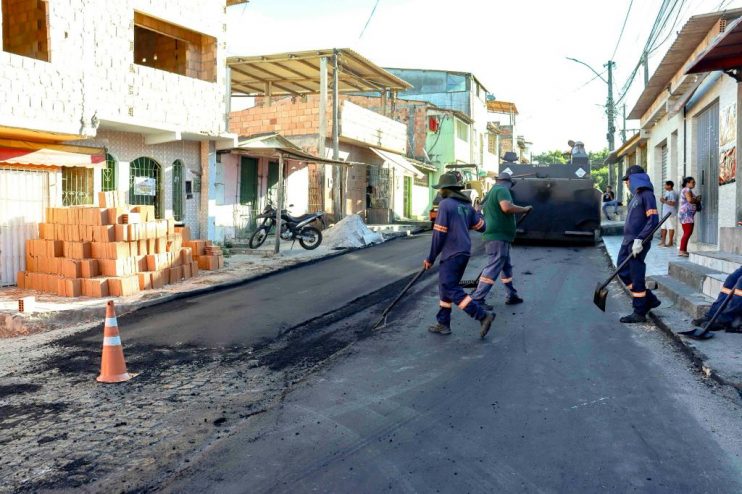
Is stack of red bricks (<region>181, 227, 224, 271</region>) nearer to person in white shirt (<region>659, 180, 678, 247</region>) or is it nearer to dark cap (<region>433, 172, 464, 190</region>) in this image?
dark cap (<region>433, 172, 464, 190</region>)

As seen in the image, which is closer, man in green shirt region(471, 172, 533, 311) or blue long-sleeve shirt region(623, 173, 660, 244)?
blue long-sleeve shirt region(623, 173, 660, 244)

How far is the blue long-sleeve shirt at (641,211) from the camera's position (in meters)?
6.73

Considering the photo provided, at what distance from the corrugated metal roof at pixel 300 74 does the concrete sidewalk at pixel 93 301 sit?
9.11 m

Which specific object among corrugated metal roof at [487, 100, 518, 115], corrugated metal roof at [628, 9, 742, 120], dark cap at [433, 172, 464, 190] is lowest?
dark cap at [433, 172, 464, 190]

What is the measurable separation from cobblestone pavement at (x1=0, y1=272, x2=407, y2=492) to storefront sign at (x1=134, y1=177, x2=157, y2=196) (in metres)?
7.13

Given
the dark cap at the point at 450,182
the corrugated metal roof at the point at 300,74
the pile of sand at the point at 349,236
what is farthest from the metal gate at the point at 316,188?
the dark cap at the point at 450,182

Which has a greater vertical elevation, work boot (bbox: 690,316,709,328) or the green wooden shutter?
the green wooden shutter

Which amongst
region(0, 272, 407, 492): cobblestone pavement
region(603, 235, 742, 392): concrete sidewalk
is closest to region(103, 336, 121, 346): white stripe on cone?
region(0, 272, 407, 492): cobblestone pavement

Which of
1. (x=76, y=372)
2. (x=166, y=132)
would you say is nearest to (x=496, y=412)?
(x=76, y=372)

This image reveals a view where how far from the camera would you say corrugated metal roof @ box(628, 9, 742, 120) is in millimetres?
10479

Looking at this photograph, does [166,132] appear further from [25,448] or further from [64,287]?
[25,448]

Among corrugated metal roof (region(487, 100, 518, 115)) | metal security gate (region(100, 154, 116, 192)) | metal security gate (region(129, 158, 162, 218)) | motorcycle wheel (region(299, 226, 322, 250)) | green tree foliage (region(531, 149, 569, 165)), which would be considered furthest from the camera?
green tree foliage (region(531, 149, 569, 165))

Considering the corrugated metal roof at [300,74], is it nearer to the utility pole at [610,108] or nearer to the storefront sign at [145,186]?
the storefront sign at [145,186]

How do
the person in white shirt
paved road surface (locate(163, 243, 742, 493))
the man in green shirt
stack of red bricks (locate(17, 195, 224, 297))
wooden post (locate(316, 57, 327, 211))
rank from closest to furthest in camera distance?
paved road surface (locate(163, 243, 742, 493)) → the man in green shirt → stack of red bricks (locate(17, 195, 224, 297)) → the person in white shirt → wooden post (locate(316, 57, 327, 211))
